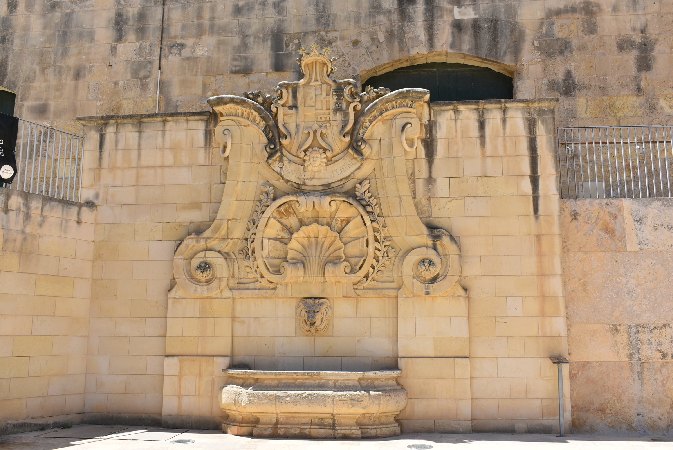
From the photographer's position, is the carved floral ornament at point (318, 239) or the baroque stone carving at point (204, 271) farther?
the baroque stone carving at point (204, 271)

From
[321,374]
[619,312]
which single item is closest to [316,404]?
[321,374]

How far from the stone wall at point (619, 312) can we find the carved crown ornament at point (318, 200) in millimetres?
2143

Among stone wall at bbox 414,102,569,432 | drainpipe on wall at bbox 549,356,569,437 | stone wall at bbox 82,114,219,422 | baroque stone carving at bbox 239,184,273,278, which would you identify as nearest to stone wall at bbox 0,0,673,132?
stone wall at bbox 82,114,219,422

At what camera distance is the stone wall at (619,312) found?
10094 mm

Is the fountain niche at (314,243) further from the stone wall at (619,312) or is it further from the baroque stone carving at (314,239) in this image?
the stone wall at (619,312)

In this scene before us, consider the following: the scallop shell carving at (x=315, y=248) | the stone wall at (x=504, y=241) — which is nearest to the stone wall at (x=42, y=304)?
the scallop shell carving at (x=315, y=248)

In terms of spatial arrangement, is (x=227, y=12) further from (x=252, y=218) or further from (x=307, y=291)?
(x=307, y=291)

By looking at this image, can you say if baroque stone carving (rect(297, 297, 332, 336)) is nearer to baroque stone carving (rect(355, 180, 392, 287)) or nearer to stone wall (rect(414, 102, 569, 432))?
baroque stone carving (rect(355, 180, 392, 287))

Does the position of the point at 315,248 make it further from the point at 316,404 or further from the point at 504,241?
the point at 504,241

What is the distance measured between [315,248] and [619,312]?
194 inches

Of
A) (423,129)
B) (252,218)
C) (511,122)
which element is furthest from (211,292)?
(511,122)

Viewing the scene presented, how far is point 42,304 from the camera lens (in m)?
10.4

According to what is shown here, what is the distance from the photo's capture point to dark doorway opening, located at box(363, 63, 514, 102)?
15.1m

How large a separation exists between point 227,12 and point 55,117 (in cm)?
484
